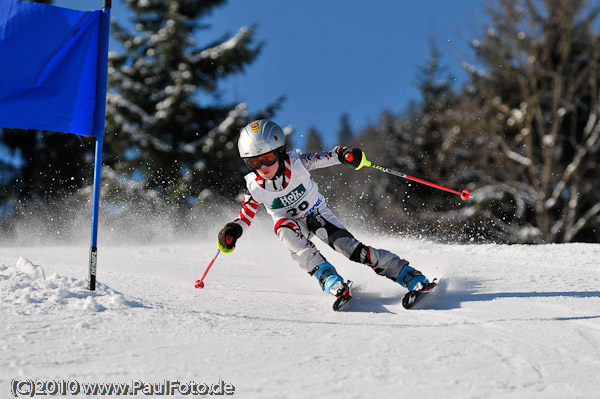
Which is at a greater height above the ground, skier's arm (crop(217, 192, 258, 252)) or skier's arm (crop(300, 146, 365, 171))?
skier's arm (crop(300, 146, 365, 171))

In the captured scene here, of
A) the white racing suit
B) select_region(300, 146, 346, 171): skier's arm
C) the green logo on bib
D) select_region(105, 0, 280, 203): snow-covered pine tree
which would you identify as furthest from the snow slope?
select_region(105, 0, 280, 203): snow-covered pine tree

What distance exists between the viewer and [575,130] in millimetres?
20250

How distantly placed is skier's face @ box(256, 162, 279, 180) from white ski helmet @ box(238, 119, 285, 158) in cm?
14

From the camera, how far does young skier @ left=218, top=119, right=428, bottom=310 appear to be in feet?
14.3

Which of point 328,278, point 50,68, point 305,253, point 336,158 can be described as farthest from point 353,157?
point 50,68

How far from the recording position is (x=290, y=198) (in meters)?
4.56

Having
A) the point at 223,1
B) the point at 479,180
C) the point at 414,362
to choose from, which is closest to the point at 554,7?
the point at 479,180

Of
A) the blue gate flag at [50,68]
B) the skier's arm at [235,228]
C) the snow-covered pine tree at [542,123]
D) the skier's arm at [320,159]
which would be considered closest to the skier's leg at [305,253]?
the skier's arm at [235,228]

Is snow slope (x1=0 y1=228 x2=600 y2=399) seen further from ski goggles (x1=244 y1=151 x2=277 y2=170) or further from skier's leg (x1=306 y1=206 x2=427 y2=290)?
ski goggles (x1=244 y1=151 x2=277 y2=170)

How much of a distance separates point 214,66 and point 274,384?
17087 millimetres

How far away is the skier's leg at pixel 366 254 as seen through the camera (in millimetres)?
4273

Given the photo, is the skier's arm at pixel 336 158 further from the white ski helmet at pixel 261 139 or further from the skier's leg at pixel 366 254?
the skier's leg at pixel 366 254

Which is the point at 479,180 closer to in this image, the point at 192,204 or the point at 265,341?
the point at 192,204

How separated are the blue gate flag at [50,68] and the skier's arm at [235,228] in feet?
4.12
